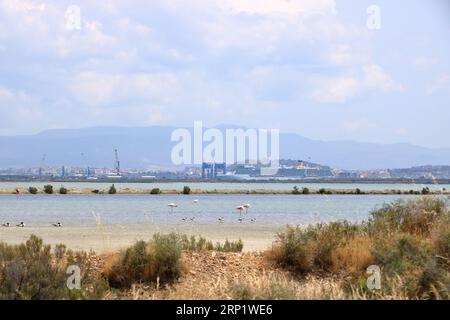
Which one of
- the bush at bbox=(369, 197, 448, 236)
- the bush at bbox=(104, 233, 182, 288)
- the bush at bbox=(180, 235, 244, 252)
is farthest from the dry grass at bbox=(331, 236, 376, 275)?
the bush at bbox=(180, 235, 244, 252)

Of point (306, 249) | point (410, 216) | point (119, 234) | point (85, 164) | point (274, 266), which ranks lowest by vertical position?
point (119, 234)

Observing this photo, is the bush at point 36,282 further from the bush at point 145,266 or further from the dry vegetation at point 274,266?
the bush at point 145,266

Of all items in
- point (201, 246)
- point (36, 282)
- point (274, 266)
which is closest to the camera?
point (36, 282)

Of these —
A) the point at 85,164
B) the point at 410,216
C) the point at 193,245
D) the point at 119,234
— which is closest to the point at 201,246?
the point at 193,245

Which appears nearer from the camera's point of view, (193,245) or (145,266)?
(145,266)

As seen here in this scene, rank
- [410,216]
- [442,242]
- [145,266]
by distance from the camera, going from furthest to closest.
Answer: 1. [410,216]
2. [442,242]
3. [145,266]

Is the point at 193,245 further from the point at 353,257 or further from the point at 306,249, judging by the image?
the point at 353,257

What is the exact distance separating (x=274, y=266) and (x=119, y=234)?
11057 mm

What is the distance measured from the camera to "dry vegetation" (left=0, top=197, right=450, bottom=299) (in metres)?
11.2

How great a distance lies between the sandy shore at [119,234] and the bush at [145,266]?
562cm

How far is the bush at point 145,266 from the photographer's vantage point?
1451cm

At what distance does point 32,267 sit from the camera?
1177cm

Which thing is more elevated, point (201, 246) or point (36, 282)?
point (36, 282)

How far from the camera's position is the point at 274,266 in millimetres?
15945
